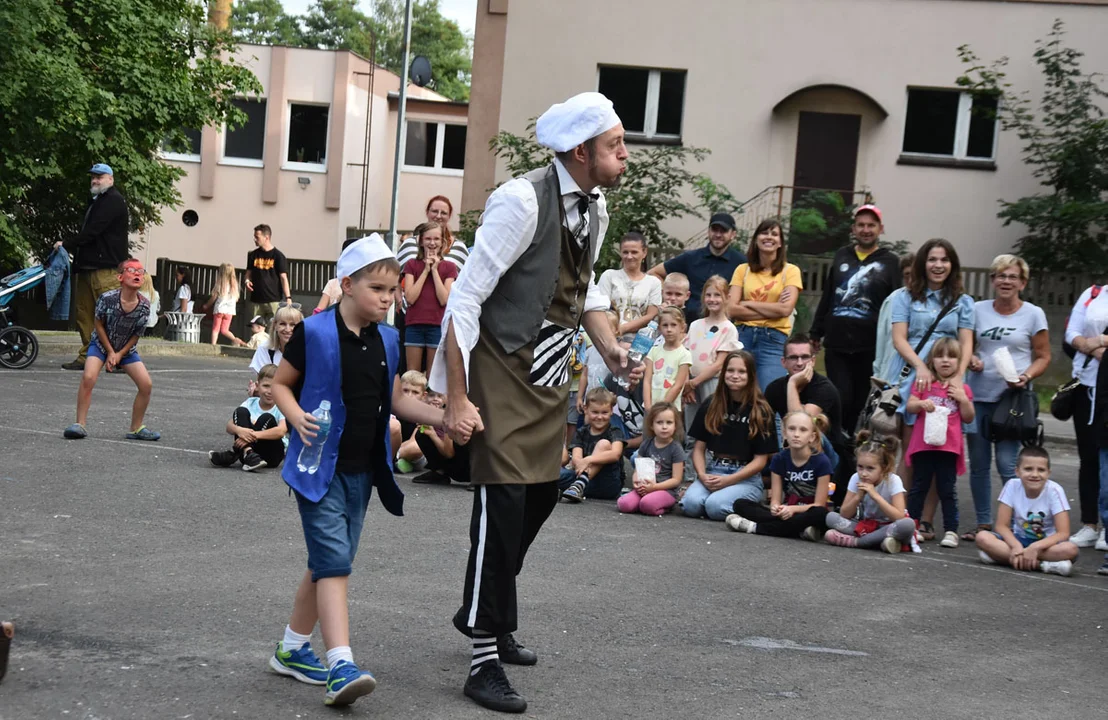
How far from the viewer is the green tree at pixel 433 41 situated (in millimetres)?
79062

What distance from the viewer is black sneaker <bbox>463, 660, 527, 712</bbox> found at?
4.88 meters

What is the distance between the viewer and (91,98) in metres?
21.6

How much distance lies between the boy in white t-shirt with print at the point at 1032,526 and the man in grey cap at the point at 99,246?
10.5 m

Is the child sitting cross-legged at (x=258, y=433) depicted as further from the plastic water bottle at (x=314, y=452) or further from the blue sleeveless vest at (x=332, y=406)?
the plastic water bottle at (x=314, y=452)

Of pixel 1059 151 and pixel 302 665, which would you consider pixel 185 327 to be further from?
pixel 302 665

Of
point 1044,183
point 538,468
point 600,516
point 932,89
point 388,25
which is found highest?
point 388,25

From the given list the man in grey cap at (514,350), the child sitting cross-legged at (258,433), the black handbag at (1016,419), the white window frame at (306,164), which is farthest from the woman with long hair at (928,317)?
the white window frame at (306,164)

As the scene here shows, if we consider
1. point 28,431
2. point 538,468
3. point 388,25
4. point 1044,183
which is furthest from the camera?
point 388,25

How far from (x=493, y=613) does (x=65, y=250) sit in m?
15.1

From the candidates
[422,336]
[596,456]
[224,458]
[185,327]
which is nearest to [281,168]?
[185,327]

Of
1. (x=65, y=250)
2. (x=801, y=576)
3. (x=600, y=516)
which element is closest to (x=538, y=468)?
(x=801, y=576)

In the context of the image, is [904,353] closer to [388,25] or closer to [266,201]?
[266,201]

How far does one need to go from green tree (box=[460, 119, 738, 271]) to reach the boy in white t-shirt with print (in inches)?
608

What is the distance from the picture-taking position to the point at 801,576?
7.96 metres
